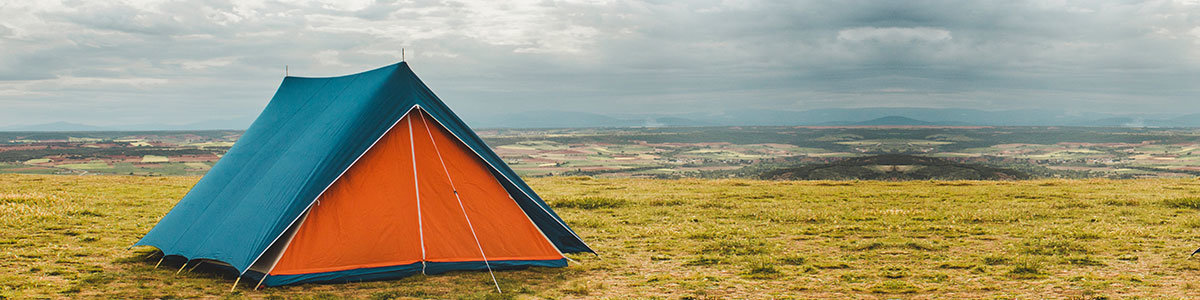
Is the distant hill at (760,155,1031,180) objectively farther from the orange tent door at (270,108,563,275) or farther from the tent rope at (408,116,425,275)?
the tent rope at (408,116,425,275)

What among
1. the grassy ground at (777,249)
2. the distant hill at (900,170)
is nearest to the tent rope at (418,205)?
the grassy ground at (777,249)

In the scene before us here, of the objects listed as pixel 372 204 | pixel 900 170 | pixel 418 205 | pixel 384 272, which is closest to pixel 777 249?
pixel 418 205

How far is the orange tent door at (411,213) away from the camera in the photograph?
434 inches

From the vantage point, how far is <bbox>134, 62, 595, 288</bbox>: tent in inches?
428

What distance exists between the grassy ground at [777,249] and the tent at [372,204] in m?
0.36

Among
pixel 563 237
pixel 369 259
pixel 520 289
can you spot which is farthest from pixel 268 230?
pixel 563 237

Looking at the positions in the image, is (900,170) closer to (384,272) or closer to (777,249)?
(777,249)

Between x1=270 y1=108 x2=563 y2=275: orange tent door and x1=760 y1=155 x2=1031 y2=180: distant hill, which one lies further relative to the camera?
x1=760 y1=155 x2=1031 y2=180: distant hill

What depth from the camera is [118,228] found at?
17.4m

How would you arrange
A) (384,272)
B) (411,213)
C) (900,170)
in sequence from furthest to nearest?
(900,170) < (411,213) < (384,272)

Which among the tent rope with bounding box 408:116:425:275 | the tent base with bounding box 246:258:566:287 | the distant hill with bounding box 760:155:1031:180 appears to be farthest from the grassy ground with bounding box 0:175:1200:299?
the distant hill with bounding box 760:155:1031:180

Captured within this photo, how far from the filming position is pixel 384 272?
36.8 ft

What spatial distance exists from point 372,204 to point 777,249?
7.81m

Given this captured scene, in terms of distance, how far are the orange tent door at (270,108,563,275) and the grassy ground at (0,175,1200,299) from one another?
0.40 metres
